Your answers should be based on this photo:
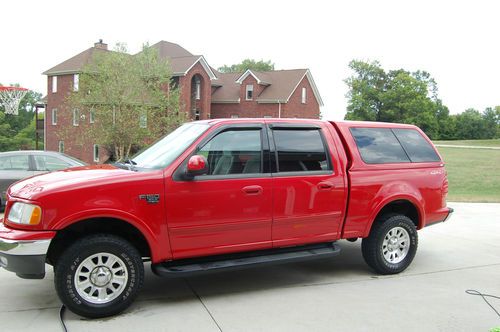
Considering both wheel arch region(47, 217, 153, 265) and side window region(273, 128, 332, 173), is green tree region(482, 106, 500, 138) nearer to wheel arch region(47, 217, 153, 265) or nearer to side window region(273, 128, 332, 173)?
side window region(273, 128, 332, 173)

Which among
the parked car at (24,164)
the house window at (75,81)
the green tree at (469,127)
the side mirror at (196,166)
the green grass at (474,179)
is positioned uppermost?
the house window at (75,81)

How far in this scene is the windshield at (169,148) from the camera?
5172mm

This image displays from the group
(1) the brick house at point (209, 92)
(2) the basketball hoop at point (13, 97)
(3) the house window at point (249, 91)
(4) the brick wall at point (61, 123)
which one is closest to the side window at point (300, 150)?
(1) the brick house at point (209, 92)

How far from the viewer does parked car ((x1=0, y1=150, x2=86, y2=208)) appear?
36.0 ft

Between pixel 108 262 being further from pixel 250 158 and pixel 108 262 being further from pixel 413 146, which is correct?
pixel 413 146

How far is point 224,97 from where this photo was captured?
160 ft

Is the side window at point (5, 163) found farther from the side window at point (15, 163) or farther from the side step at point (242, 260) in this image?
the side step at point (242, 260)

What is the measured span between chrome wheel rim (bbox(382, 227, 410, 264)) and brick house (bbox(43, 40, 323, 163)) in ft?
119

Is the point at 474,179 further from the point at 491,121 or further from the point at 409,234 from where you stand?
the point at 491,121

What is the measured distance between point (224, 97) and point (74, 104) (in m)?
23.1

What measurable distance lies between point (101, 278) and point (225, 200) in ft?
4.71

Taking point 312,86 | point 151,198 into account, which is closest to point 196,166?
point 151,198

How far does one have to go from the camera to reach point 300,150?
578 cm

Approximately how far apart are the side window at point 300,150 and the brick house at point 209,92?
3637cm
